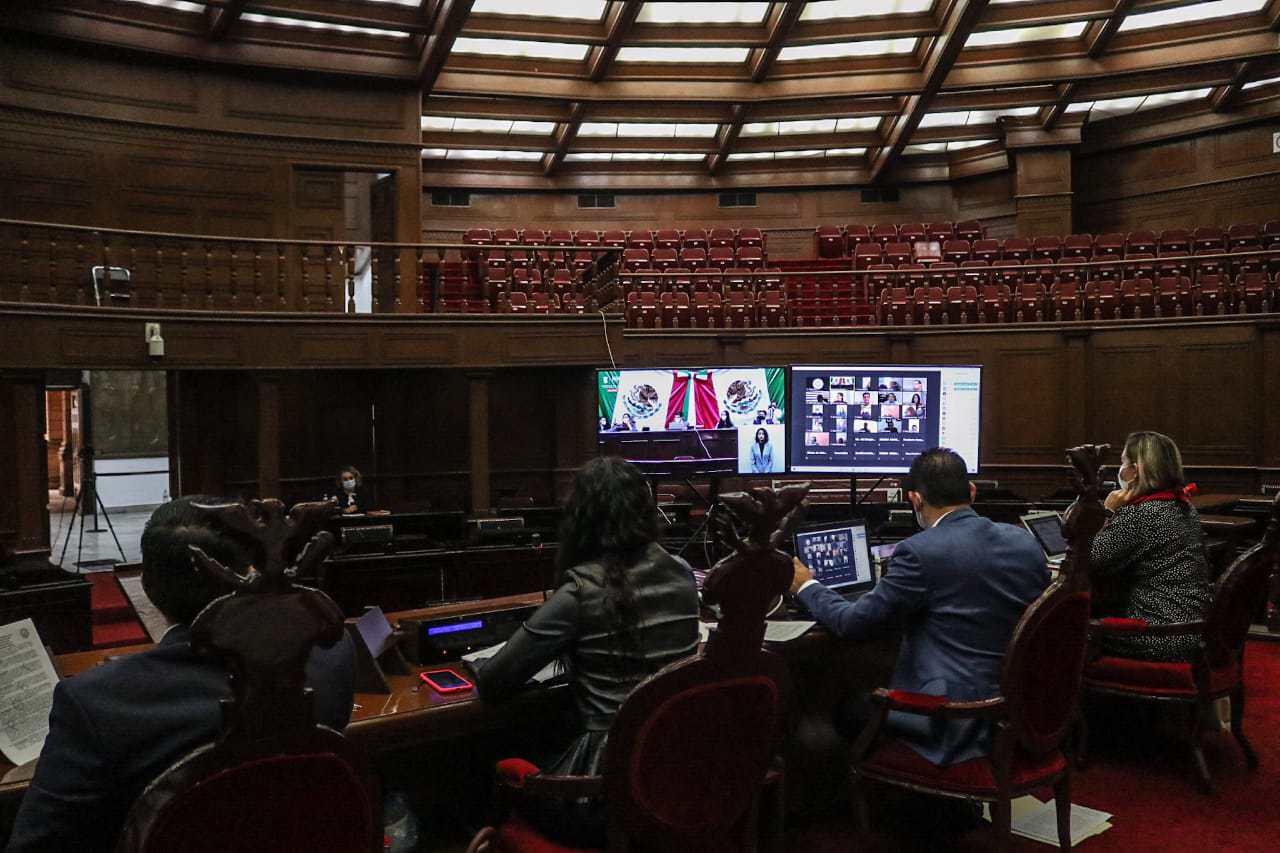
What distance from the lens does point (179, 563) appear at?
4.61 feet

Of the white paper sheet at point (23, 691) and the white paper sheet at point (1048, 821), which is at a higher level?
the white paper sheet at point (23, 691)

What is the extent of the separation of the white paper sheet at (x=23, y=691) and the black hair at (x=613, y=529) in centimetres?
103

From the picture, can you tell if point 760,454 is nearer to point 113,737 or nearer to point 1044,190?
point 113,737

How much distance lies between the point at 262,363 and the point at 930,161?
9.62m

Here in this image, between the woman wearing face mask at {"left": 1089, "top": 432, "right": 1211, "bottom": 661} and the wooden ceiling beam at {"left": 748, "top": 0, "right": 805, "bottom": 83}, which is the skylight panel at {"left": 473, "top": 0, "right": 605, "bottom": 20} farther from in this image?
the woman wearing face mask at {"left": 1089, "top": 432, "right": 1211, "bottom": 661}

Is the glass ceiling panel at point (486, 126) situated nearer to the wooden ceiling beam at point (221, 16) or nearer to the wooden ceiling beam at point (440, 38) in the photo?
the wooden ceiling beam at point (440, 38)

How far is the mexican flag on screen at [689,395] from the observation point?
507cm

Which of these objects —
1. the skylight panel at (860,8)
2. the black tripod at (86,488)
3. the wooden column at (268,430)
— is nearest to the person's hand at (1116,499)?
the wooden column at (268,430)

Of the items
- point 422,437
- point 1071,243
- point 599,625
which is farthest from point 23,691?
point 1071,243

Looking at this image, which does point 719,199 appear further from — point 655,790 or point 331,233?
point 655,790

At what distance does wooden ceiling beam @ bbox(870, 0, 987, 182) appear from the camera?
10070 millimetres

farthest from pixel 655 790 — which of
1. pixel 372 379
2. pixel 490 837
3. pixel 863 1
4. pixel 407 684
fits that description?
pixel 863 1

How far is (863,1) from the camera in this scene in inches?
410

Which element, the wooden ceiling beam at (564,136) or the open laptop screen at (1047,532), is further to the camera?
the wooden ceiling beam at (564,136)
